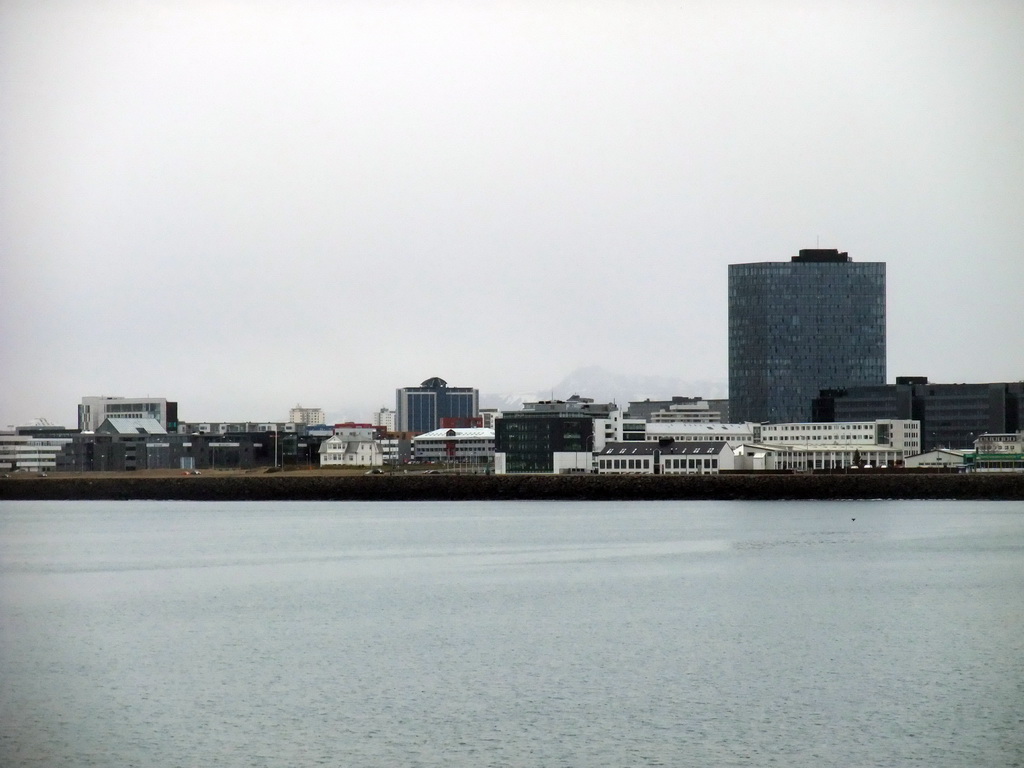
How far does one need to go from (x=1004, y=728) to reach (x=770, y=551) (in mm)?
35031

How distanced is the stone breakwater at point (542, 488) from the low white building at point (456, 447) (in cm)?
5484

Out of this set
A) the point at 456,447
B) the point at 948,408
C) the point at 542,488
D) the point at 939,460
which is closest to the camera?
the point at 542,488

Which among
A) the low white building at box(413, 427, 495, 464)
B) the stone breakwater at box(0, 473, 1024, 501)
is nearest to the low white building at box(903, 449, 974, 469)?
the stone breakwater at box(0, 473, 1024, 501)

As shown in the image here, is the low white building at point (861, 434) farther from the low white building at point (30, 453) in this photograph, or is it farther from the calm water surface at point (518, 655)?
the calm water surface at point (518, 655)

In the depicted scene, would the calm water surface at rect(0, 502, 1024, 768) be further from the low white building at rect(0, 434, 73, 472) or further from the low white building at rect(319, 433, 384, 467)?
the low white building at rect(319, 433, 384, 467)

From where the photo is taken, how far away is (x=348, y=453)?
593 feet

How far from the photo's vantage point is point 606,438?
152 meters

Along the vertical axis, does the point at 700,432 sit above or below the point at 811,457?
above

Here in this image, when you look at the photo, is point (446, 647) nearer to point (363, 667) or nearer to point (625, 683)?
point (363, 667)

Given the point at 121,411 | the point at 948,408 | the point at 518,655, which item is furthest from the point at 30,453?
the point at 518,655

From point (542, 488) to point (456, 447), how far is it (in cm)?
6492

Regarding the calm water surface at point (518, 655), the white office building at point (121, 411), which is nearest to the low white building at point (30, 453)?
the white office building at point (121, 411)

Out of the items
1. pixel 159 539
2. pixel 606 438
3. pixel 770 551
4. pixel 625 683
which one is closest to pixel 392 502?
pixel 606 438

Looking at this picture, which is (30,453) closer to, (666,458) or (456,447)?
(456,447)
